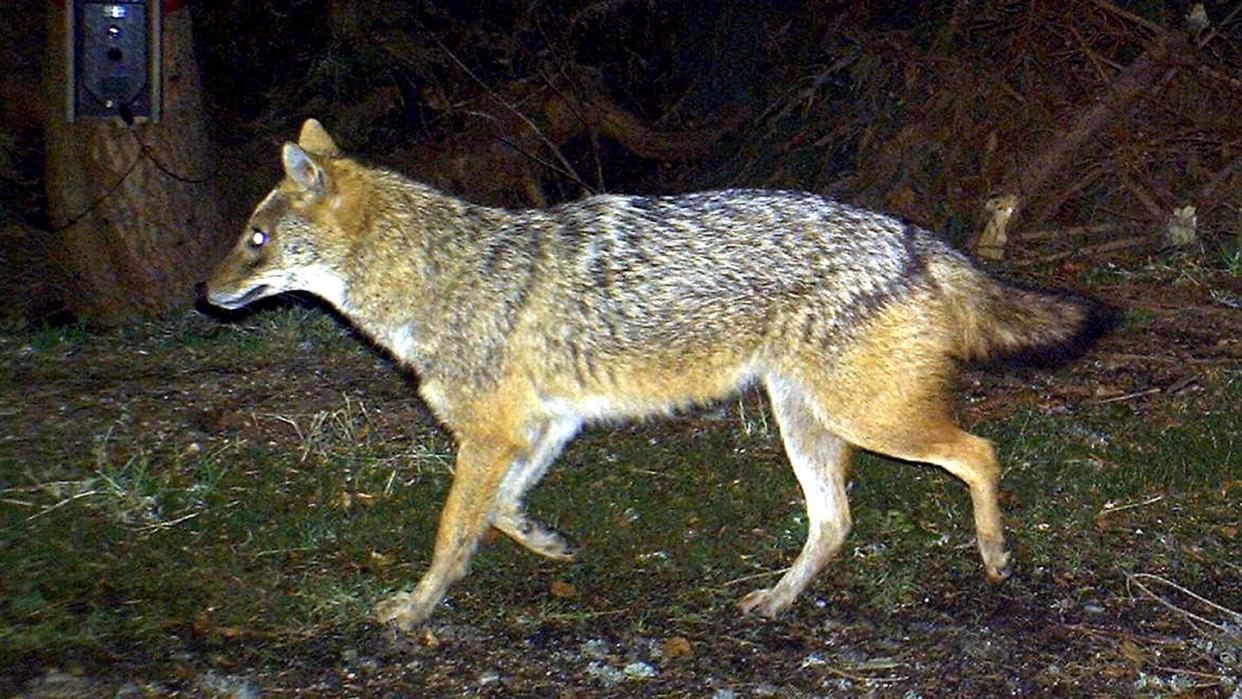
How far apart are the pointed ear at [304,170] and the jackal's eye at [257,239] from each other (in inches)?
9.3

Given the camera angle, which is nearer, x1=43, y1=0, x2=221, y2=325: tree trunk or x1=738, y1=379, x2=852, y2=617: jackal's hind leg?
x1=738, y1=379, x2=852, y2=617: jackal's hind leg

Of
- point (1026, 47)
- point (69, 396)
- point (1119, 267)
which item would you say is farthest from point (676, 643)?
point (1026, 47)

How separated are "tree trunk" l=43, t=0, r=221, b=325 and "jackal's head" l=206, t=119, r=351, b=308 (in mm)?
3577

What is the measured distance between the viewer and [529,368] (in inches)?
203

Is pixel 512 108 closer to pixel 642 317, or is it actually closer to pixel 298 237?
pixel 298 237

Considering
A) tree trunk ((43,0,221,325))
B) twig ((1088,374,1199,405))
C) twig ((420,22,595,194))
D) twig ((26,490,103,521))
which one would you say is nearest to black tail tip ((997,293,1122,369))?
twig ((1088,374,1199,405))

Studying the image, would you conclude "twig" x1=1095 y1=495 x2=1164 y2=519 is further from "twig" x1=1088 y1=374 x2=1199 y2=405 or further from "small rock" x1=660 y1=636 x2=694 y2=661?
"small rock" x1=660 y1=636 x2=694 y2=661

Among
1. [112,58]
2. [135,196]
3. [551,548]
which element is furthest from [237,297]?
[135,196]

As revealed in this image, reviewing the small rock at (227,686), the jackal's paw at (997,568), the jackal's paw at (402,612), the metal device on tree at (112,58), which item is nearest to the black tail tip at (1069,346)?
the jackal's paw at (997,568)

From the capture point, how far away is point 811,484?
5.33 metres

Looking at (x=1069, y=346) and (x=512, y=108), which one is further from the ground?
(x=1069, y=346)

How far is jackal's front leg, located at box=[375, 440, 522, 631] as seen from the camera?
4895mm

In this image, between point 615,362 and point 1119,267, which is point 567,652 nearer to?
point 615,362

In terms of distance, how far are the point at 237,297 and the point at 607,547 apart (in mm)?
1715
